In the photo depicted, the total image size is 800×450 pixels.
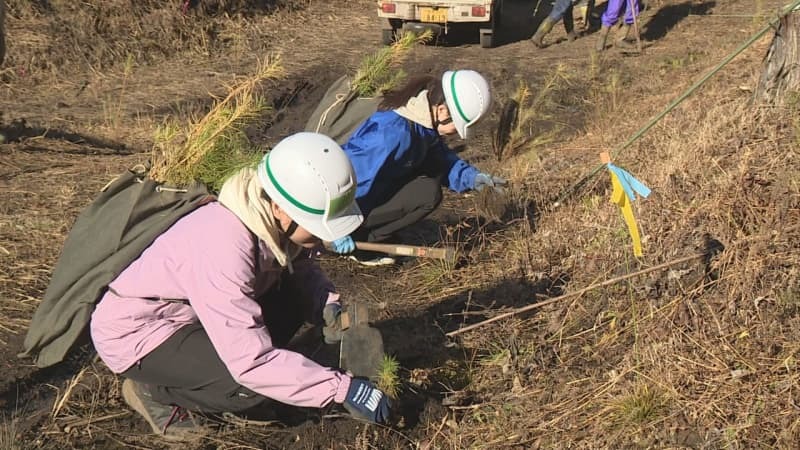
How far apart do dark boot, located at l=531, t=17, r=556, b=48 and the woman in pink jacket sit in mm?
7791

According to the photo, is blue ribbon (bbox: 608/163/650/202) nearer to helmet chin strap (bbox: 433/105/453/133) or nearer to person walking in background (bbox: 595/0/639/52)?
helmet chin strap (bbox: 433/105/453/133)

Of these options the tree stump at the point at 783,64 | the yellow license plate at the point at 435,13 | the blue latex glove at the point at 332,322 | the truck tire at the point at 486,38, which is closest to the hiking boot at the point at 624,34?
the truck tire at the point at 486,38

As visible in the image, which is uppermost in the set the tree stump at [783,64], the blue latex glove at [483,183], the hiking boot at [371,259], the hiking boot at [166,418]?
the tree stump at [783,64]

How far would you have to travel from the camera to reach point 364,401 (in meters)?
2.35

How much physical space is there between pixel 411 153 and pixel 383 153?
0.22 meters

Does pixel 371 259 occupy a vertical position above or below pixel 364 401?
below

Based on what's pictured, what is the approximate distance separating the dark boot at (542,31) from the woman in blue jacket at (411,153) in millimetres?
5925

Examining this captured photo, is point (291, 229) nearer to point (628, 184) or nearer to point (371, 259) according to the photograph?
point (628, 184)

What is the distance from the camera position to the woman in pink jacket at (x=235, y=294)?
2229 millimetres

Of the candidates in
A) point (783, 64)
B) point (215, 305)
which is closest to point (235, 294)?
point (215, 305)

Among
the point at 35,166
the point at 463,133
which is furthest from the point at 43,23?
the point at 463,133

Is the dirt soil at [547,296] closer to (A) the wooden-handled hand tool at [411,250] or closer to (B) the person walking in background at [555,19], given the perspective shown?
(A) the wooden-handled hand tool at [411,250]

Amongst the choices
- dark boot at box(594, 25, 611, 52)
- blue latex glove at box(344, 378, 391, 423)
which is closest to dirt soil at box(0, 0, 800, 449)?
blue latex glove at box(344, 378, 391, 423)

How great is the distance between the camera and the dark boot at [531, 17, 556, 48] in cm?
954
